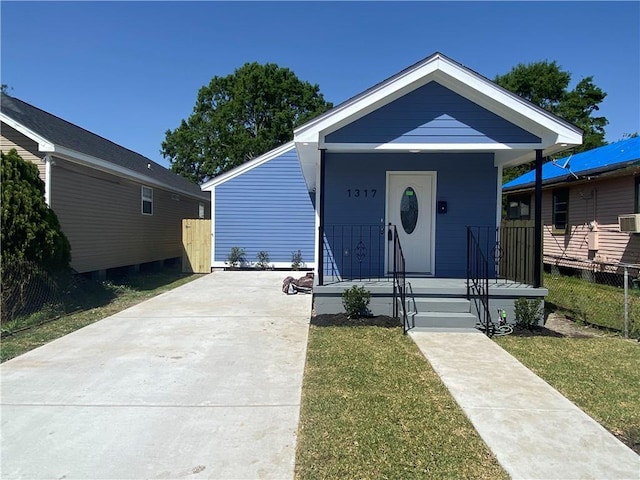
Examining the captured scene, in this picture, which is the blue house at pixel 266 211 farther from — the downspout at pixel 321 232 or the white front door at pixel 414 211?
the downspout at pixel 321 232

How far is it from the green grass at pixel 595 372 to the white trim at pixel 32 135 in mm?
9104

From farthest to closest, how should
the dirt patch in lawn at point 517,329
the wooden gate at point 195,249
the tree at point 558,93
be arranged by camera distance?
1. the tree at point 558,93
2. the wooden gate at point 195,249
3. the dirt patch in lawn at point 517,329

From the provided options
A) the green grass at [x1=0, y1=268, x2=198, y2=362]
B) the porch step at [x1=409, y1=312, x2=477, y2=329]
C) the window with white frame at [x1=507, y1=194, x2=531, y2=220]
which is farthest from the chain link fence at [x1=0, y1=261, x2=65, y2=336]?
the window with white frame at [x1=507, y1=194, x2=531, y2=220]

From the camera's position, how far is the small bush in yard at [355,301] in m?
7.14

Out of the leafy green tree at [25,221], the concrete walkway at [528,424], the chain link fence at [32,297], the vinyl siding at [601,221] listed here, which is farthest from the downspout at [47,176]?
the vinyl siding at [601,221]

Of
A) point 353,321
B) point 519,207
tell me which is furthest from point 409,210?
point 519,207

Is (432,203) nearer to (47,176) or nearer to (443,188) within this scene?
(443,188)

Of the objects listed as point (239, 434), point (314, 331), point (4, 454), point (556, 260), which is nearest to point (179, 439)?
point (239, 434)

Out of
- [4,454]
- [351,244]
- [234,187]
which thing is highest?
[234,187]

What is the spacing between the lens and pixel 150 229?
577 inches

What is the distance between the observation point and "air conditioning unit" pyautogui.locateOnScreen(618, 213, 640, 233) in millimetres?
10289

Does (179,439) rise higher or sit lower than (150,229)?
lower

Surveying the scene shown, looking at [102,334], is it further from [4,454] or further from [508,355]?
[508,355]

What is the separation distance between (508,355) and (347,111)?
14.5ft
